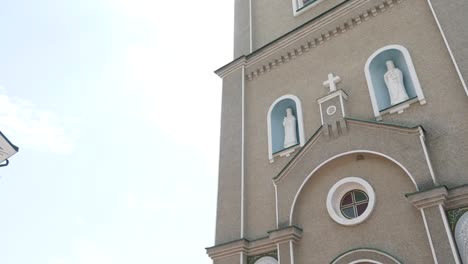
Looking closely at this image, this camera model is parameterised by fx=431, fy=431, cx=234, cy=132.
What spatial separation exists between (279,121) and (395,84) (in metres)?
3.70

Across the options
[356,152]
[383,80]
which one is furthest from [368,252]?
[383,80]

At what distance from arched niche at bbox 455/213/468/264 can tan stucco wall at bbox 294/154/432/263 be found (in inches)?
22.1

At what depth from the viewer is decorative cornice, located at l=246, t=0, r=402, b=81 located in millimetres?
12711

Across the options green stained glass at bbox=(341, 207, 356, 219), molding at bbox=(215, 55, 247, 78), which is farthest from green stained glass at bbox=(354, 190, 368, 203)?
molding at bbox=(215, 55, 247, 78)

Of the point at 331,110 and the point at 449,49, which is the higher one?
the point at 449,49

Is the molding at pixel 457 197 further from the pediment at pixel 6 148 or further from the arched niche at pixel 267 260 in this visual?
the pediment at pixel 6 148

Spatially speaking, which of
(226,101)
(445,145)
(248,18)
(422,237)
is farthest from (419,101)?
(248,18)

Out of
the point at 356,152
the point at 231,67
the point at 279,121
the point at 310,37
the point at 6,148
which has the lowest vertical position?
the point at 6,148

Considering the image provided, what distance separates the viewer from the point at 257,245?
1071cm

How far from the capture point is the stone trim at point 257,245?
1006 cm

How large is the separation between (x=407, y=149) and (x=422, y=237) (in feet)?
6.43

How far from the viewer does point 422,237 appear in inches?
331

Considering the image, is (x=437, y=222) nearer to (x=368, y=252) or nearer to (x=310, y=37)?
(x=368, y=252)

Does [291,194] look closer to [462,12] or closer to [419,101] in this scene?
[419,101]
